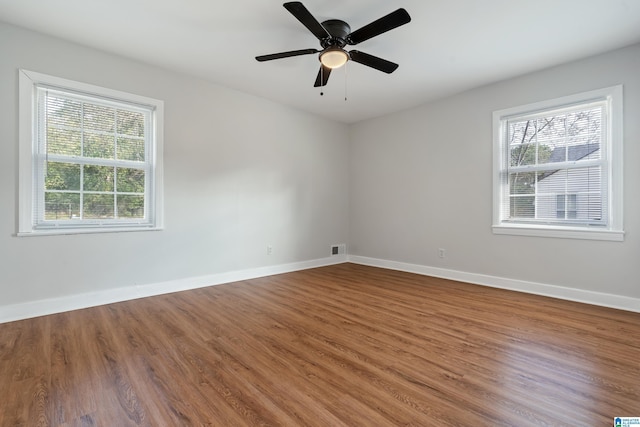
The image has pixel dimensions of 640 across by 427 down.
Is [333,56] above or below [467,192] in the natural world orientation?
above

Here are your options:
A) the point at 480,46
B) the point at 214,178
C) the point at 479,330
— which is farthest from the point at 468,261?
the point at 214,178

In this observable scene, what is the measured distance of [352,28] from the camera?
2.73m

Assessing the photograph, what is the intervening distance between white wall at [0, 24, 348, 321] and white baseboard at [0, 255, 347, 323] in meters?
0.05

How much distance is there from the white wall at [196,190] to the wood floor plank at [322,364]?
47 centimetres

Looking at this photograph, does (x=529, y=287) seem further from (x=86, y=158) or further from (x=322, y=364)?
(x=86, y=158)

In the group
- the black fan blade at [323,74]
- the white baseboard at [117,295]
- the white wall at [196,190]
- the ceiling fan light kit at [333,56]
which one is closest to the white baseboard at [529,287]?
the white wall at [196,190]

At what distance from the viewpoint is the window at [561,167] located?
315 cm

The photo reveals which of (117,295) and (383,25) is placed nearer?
(383,25)

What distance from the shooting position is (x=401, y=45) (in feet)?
9.85

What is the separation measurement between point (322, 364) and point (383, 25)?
8.23 ft

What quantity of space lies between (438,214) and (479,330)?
2.32 meters

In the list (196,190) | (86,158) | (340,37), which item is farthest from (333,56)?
(86,158)

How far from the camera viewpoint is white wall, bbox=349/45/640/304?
3.06 meters

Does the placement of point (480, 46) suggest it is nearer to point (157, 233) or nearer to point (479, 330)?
point (479, 330)
